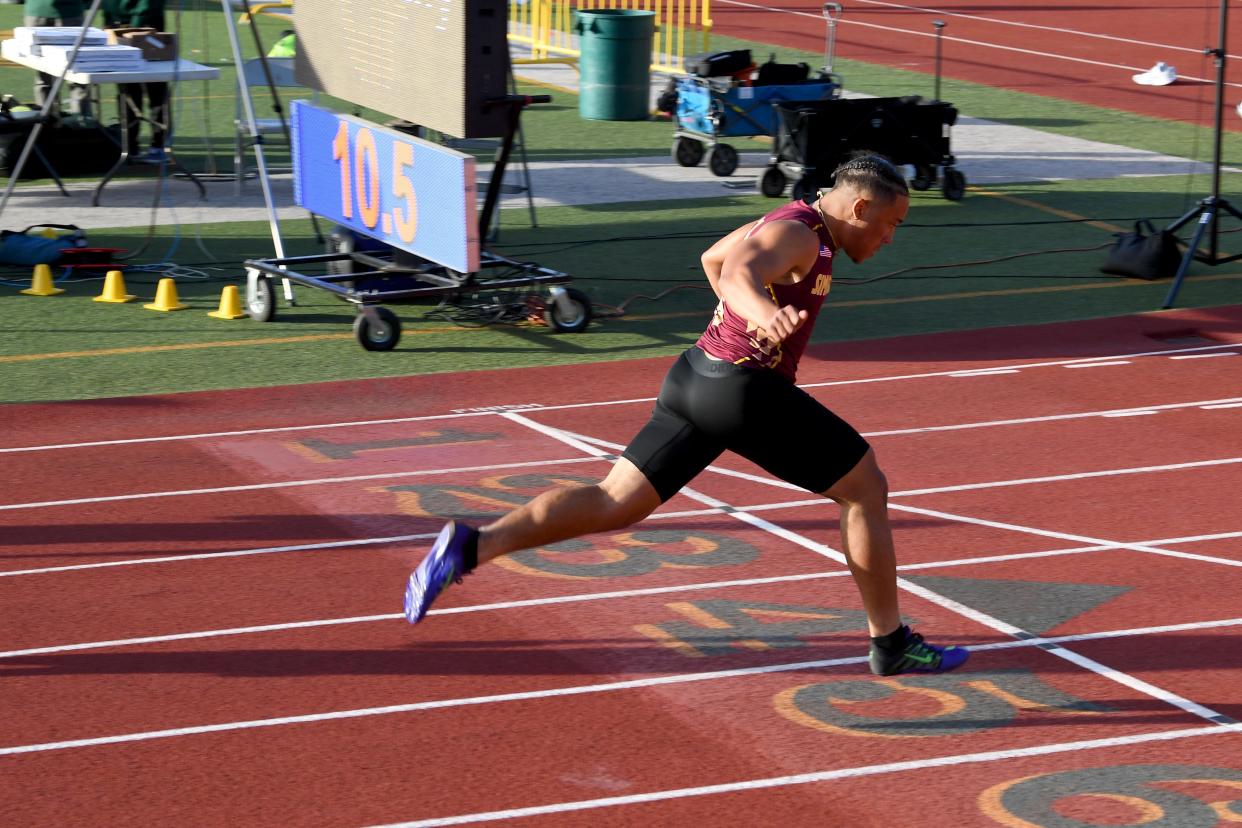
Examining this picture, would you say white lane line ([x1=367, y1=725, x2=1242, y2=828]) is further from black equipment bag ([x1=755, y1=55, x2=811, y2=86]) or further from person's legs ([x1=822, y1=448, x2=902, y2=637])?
black equipment bag ([x1=755, y1=55, x2=811, y2=86])

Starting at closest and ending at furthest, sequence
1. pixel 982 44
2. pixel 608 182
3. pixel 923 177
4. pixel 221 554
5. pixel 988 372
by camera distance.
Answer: pixel 221 554, pixel 988 372, pixel 923 177, pixel 608 182, pixel 982 44

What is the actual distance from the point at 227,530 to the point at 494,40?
179 inches

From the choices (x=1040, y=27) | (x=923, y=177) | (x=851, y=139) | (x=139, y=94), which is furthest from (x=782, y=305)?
(x=1040, y=27)

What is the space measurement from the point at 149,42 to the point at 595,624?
11167 millimetres

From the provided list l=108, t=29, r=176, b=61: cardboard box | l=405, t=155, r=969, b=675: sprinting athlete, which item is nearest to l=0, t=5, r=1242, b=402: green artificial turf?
l=108, t=29, r=176, b=61: cardboard box

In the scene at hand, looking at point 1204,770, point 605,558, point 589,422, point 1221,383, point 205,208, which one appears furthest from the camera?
point 205,208

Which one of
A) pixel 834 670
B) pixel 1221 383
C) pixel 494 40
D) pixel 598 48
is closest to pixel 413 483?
pixel 834 670

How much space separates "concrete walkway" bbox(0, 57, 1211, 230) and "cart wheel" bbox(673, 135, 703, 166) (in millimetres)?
97

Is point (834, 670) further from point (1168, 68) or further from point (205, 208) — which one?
point (1168, 68)

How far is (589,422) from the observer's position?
9789mm

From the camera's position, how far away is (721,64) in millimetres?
18141

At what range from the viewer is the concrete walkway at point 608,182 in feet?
51.5

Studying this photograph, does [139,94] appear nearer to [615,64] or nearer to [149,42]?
[149,42]

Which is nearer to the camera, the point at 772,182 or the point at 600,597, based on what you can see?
the point at 600,597
